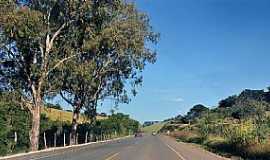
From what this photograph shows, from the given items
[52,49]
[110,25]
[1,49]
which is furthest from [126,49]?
[1,49]

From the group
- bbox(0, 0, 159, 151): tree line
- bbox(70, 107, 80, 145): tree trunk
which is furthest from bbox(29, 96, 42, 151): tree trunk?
bbox(70, 107, 80, 145): tree trunk

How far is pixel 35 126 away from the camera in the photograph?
1892 inches

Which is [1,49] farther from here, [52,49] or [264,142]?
[264,142]

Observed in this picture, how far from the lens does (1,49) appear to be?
47875mm

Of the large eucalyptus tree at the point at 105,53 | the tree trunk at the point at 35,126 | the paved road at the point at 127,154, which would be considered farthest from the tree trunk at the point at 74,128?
the paved road at the point at 127,154

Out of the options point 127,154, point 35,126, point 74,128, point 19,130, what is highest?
point 74,128

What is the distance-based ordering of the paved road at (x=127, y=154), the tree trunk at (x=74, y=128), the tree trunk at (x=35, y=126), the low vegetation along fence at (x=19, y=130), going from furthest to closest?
the tree trunk at (x=74, y=128), the tree trunk at (x=35, y=126), the low vegetation along fence at (x=19, y=130), the paved road at (x=127, y=154)

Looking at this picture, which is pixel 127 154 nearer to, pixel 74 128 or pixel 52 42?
pixel 52 42

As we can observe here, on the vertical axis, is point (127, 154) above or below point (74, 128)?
below

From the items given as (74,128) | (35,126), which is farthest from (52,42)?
(74,128)

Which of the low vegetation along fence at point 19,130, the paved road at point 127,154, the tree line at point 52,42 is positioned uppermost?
the tree line at point 52,42

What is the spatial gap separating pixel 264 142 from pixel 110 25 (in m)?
23.0

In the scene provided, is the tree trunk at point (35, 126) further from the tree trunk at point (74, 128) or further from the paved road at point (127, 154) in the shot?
the tree trunk at point (74, 128)

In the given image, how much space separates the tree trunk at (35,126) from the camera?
155 ft
